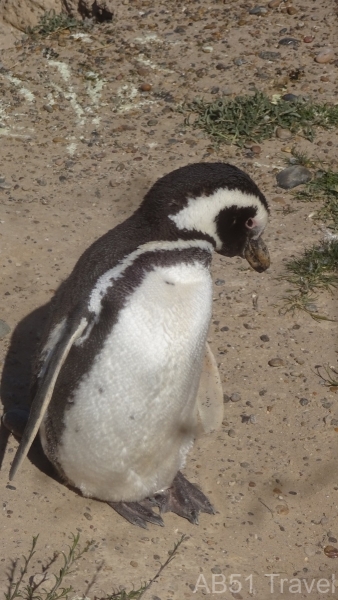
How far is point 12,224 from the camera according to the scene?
4.68 metres

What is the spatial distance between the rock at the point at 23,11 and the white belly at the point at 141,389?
3.75 m

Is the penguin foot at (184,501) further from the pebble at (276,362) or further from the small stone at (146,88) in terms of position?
the small stone at (146,88)

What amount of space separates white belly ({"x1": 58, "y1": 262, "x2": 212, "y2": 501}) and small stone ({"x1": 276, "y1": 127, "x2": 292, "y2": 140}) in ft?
8.08

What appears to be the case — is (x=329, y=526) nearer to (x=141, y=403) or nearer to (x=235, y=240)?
(x=141, y=403)

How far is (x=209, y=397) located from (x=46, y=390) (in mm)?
883

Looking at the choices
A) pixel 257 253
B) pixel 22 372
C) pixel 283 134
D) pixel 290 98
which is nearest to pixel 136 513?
pixel 22 372

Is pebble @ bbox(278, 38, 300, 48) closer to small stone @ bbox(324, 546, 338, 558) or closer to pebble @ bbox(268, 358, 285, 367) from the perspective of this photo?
pebble @ bbox(268, 358, 285, 367)

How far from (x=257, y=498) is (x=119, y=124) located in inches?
111

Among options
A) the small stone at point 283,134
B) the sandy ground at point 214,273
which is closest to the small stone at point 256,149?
the sandy ground at point 214,273

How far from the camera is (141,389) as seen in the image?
117 inches

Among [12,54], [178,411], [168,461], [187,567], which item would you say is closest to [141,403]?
[178,411]

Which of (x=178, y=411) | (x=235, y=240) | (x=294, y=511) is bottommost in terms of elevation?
(x=294, y=511)

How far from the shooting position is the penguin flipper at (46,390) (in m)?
2.83

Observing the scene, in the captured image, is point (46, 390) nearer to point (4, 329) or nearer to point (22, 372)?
point (22, 372)
